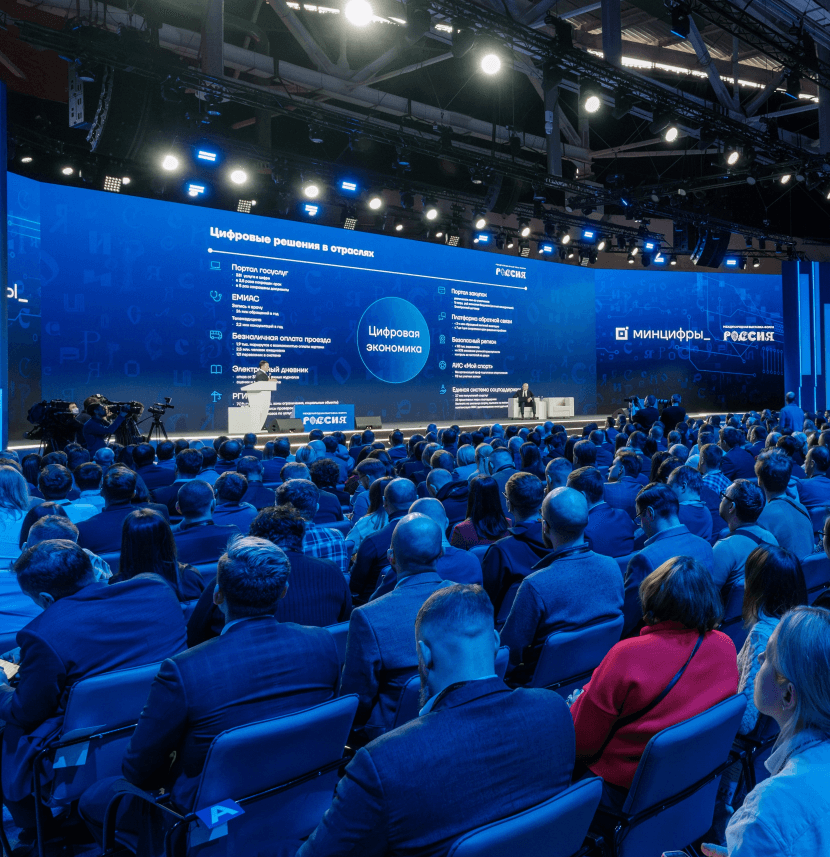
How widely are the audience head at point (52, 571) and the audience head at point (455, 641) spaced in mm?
1431

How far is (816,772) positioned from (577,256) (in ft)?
62.9

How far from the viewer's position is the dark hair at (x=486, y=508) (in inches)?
161

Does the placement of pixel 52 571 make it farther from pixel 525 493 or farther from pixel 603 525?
pixel 603 525

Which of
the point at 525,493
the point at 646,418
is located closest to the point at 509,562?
the point at 525,493

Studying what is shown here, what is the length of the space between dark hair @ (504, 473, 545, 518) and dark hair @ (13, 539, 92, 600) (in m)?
1.99

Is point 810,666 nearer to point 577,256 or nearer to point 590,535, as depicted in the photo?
point 590,535

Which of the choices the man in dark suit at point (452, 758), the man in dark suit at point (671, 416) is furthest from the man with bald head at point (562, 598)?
the man in dark suit at point (671, 416)

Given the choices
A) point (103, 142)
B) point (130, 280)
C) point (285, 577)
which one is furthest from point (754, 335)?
point (285, 577)

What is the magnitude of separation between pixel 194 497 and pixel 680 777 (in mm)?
2867

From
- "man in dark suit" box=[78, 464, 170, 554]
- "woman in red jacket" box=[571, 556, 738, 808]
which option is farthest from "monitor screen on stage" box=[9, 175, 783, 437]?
"woman in red jacket" box=[571, 556, 738, 808]

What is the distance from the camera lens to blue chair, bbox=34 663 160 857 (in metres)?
2.09

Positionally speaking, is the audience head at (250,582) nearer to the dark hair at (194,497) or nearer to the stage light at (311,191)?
the dark hair at (194,497)

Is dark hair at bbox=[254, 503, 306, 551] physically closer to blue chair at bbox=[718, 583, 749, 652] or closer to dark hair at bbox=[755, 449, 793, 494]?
blue chair at bbox=[718, 583, 749, 652]

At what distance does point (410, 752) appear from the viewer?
4.18 ft
